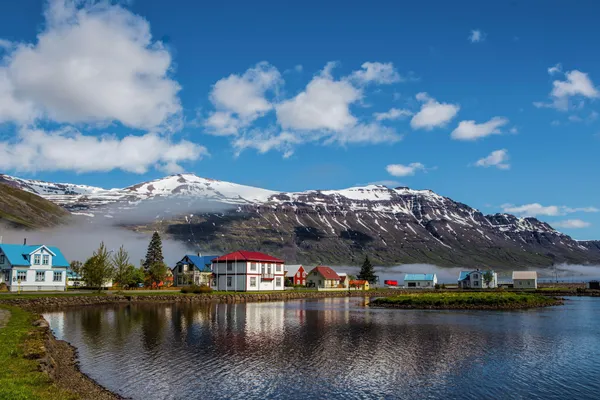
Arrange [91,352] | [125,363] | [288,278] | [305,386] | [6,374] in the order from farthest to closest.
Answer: [288,278] → [91,352] → [125,363] → [305,386] → [6,374]

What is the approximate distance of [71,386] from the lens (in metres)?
23.1

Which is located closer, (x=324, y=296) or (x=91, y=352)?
(x=91, y=352)

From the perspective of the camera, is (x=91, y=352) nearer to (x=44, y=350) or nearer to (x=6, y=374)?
(x=44, y=350)

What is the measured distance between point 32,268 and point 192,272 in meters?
51.7

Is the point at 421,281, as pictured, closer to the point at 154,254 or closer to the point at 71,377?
the point at 154,254

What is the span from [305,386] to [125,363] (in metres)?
12.3

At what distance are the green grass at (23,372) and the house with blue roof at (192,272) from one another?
101 m

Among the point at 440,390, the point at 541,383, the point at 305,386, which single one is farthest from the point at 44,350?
the point at 541,383

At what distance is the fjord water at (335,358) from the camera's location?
24.4m

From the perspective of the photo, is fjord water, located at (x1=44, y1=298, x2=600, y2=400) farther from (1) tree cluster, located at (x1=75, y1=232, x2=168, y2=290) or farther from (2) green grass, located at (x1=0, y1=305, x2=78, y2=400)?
(1) tree cluster, located at (x1=75, y1=232, x2=168, y2=290)

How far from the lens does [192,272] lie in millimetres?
132750

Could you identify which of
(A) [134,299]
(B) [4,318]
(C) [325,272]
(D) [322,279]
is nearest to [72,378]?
(B) [4,318]

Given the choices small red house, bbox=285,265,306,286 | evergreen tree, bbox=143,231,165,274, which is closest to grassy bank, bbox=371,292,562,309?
small red house, bbox=285,265,306,286

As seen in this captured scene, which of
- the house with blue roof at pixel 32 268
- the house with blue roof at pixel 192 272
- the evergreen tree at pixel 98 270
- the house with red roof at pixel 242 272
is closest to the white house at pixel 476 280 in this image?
the house with red roof at pixel 242 272
